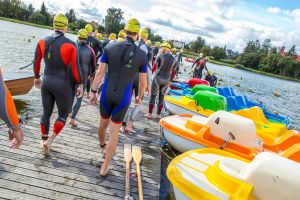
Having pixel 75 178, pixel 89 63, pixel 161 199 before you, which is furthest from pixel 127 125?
pixel 75 178

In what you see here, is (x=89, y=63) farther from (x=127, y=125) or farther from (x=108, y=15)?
(x=108, y=15)

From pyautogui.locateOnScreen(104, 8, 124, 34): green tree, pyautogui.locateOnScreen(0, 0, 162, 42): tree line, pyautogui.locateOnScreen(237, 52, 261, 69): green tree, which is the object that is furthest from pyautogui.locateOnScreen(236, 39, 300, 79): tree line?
pyautogui.locateOnScreen(104, 8, 124, 34): green tree

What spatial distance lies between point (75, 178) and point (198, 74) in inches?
576

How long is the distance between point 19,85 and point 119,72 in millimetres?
6401

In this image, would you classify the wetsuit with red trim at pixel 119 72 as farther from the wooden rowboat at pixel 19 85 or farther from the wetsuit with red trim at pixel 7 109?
the wooden rowboat at pixel 19 85

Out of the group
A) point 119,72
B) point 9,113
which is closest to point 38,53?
point 119,72

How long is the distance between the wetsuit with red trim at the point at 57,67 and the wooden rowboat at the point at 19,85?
16.4 ft

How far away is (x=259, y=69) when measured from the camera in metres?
95.8

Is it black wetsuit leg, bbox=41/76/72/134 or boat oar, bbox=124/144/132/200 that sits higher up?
black wetsuit leg, bbox=41/76/72/134

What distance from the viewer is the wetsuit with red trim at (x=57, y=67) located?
4.20 m

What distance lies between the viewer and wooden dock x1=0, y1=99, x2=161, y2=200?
359 centimetres

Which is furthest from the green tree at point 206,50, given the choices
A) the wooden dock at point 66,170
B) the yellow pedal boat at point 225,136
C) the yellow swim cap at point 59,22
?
the yellow swim cap at point 59,22

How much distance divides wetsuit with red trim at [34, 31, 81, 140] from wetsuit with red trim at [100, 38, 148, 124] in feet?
1.84

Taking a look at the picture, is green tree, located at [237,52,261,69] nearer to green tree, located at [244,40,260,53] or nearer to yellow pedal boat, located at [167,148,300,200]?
green tree, located at [244,40,260,53]
